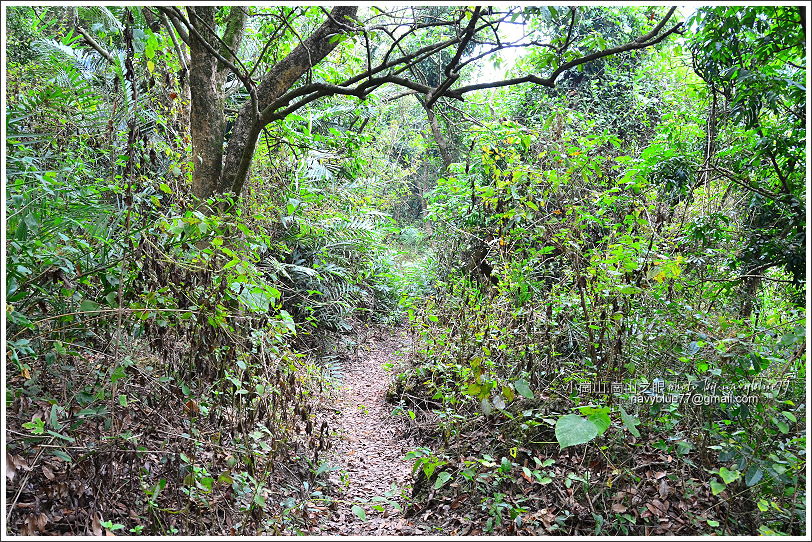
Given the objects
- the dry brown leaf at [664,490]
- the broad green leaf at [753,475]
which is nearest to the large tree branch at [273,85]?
the dry brown leaf at [664,490]

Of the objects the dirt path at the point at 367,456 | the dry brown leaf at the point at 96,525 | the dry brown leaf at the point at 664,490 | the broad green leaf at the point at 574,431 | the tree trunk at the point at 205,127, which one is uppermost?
the tree trunk at the point at 205,127

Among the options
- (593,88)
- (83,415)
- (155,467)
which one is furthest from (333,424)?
(593,88)

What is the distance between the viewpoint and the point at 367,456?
4992 millimetres

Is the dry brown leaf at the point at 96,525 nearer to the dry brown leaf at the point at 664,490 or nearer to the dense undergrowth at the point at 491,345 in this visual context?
the dense undergrowth at the point at 491,345

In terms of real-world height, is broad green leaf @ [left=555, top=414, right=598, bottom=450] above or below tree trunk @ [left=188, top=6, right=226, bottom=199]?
below

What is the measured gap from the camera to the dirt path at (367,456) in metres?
3.62

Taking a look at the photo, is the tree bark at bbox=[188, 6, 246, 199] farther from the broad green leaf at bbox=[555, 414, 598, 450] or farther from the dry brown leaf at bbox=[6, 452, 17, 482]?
the broad green leaf at bbox=[555, 414, 598, 450]

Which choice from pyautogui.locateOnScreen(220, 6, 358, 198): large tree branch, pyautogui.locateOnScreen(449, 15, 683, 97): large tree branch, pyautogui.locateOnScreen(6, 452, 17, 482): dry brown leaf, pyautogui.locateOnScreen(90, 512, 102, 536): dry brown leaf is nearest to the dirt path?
pyautogui.locateOnScreen(90, 512, 102, 536): dry brown leaf

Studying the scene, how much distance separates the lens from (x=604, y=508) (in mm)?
3104

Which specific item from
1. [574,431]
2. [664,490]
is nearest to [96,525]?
[574,431]

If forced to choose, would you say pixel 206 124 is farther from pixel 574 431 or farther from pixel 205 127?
pixel 574 431

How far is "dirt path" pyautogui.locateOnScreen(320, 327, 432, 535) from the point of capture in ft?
11.9

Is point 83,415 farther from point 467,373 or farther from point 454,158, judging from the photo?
point 454,158

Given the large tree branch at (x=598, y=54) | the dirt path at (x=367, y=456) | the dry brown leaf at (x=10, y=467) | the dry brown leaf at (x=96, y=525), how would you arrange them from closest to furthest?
the dry brown leaf at (x=10, y=467) → the dry brown leaf at (x=96, y=525) → the large tree branch at (x=598, y=54) → the dirt path at (x=367, y=456)
